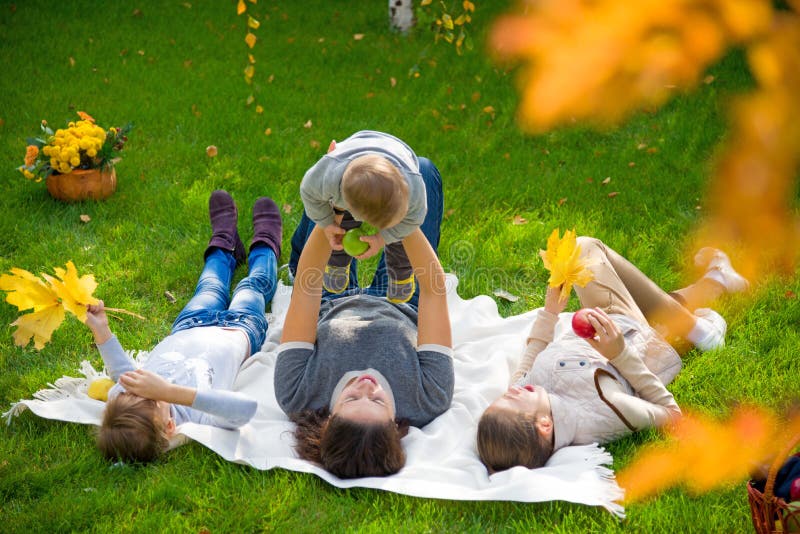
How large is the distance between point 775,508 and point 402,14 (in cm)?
717

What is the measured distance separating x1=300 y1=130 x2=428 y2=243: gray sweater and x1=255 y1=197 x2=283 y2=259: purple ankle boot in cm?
148

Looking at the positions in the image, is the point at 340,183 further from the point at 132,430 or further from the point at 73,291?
the point at 132,430

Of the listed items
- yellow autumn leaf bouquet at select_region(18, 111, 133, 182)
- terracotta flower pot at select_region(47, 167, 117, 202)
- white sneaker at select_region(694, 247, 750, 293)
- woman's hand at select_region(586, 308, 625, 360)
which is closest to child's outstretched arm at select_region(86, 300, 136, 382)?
woman's hand at select_region(586, 308, 625, 360)

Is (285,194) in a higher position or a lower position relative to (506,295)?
higher

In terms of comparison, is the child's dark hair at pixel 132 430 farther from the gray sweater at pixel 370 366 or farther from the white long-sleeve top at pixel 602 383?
the white long-sleeve top at pixel 602 383

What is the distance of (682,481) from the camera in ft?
9.51

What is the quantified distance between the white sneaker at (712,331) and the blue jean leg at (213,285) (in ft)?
7.89

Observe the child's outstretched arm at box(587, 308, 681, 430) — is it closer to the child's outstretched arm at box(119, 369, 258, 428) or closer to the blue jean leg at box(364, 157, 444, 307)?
the blue jean leg at box(364, 157, 444, 307)

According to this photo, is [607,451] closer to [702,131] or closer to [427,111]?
[702,131]

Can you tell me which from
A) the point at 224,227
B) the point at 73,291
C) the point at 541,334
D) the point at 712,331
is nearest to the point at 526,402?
the point at 541,334

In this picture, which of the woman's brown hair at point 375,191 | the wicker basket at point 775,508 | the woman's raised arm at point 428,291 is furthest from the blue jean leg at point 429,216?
the wicker basket at point 775,508

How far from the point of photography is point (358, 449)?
115 inches

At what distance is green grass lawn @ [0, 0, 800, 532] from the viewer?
2.84 metres

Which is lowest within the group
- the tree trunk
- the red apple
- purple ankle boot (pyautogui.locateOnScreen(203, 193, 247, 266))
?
the red apple
